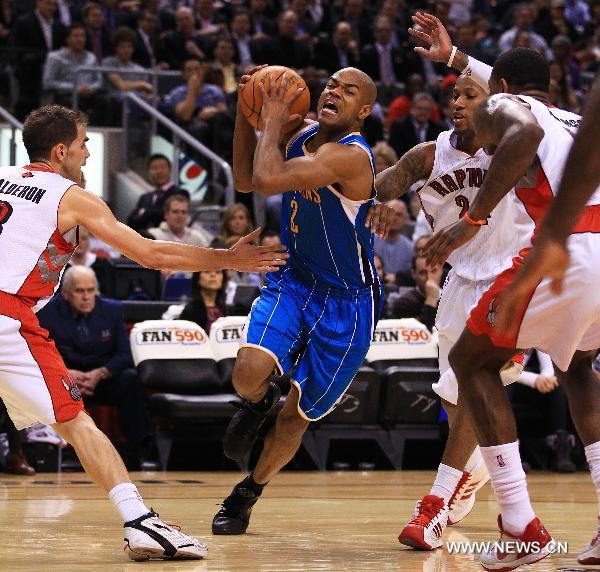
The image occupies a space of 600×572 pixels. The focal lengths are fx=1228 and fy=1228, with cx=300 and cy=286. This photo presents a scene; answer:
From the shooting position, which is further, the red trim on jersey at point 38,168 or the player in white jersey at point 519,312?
the red trim on jersey at point 38,168

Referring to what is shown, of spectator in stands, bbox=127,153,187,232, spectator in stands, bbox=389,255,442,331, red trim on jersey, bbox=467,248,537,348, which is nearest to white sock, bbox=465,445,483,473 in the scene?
red trim on jersey, bbox=467,248,537,348

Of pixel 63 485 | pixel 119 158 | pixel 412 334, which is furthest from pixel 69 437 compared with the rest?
pixel 119 158

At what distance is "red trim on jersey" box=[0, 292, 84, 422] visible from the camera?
15.6 ft

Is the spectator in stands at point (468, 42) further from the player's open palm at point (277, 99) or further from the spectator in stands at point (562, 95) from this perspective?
the player's open palm at point (277, 99)

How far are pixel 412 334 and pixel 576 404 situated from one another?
5.60 m

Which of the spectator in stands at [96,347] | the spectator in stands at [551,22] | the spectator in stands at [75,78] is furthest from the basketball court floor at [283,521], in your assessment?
the spectator in stands at [551,22]

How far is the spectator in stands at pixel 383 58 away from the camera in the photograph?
15758 millimetres

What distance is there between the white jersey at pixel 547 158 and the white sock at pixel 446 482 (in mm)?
1470

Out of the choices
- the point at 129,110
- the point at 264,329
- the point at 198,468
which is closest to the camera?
the point at 264,329

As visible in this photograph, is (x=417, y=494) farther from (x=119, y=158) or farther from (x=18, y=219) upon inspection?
(x=119, y=158)

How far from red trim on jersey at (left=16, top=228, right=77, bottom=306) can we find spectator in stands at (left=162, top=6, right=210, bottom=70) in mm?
9639

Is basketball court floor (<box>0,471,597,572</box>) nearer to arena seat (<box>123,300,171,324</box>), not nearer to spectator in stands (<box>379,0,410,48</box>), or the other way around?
arena seat (<box>123,300,171,324</box>)

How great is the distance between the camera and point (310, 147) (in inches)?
231

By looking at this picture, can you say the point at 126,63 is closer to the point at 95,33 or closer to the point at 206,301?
the point at 95,33
